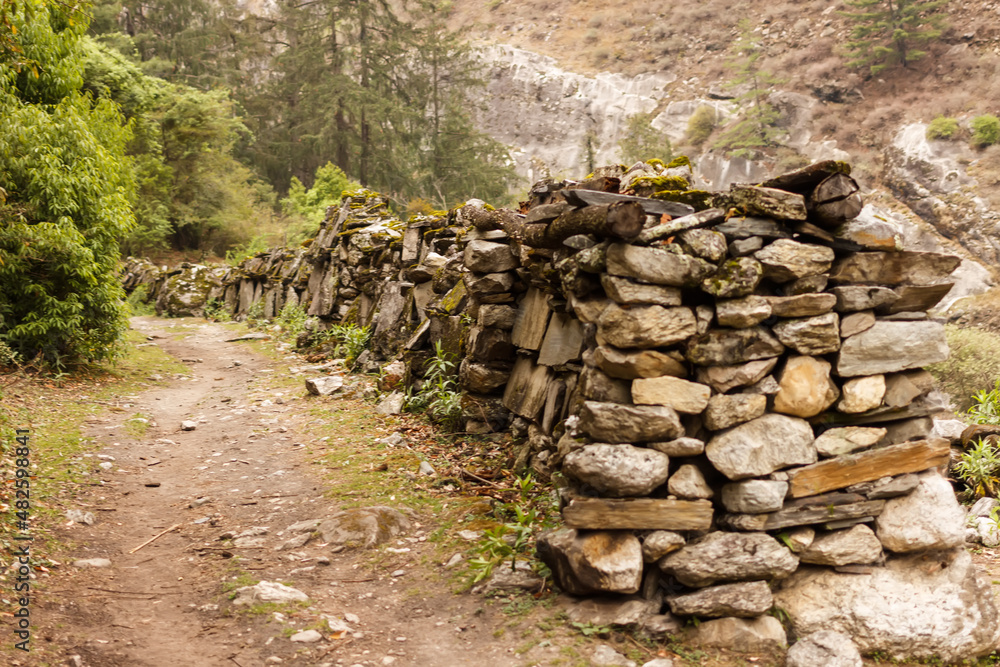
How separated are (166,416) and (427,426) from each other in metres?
3.52

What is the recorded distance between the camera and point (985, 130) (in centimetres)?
3241

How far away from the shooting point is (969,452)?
6.25 m

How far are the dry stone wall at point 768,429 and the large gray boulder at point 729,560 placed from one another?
11 millimetres

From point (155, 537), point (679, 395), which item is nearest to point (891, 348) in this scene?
point (679, 395)

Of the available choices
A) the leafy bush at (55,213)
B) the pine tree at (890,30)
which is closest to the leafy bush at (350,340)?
the leafy bush at (55,213)

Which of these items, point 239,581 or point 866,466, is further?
point 239,581

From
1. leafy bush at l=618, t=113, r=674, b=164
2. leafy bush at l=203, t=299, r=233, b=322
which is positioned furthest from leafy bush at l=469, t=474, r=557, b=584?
leafy bush at l=618, t=113, r=674, b=164

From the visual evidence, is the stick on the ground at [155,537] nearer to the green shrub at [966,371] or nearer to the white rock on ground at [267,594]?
the white rock on ground at [267,594]

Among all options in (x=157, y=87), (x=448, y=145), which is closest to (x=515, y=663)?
(x=157, y=87)

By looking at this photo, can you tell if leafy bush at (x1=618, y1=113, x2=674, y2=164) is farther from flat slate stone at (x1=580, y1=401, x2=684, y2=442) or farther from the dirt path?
flat slate stone at (x1=580, y1=401, x2=684, y2=442)

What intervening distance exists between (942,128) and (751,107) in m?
10.1

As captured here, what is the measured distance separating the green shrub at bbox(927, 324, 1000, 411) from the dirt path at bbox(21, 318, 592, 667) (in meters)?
15.0

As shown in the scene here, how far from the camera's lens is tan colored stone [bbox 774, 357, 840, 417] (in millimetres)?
3895

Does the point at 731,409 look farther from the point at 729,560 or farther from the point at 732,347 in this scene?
the point at 729,560
